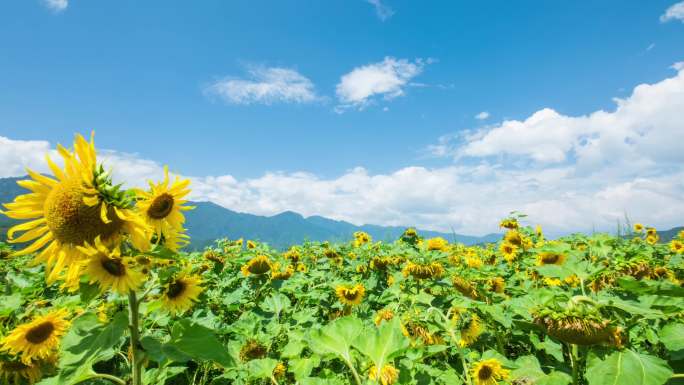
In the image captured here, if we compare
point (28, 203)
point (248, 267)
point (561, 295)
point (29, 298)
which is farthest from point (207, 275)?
point (561, 295)

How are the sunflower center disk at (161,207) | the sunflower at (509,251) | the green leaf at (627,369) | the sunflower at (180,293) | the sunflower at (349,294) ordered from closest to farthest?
the green leaf at (627,369)
the sunflower center disk at (161,207)
the sunflower at (180,293)
the sunflower at (349,294)
the sunflower at (509,251)

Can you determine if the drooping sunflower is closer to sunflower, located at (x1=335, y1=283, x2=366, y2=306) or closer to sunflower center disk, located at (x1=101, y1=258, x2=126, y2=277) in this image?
sunflower center disk, located at (x1=101, y1=258, x2=126, y2=277)

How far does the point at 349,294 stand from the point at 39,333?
282cm

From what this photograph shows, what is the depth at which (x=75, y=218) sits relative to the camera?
1518 mm

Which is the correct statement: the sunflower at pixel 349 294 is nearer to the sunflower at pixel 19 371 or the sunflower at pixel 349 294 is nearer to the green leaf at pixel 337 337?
the green leaf at pixel 337 337

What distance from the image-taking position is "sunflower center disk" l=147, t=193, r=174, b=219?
1806 mm

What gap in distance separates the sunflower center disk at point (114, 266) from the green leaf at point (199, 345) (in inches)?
14.3

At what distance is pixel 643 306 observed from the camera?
1.59 metres

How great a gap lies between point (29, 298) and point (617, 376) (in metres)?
4.55

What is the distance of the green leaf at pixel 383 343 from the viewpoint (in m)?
1.65

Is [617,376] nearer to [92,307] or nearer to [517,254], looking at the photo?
[92,307]

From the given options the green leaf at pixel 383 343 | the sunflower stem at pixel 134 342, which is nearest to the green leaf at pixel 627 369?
Answer: the green leaf at pixel 383 343

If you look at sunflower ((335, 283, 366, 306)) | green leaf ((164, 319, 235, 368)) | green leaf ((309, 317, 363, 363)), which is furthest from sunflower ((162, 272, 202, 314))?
sunflower ((335, 283, 366, 306))

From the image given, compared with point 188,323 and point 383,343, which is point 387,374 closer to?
point 383,343
